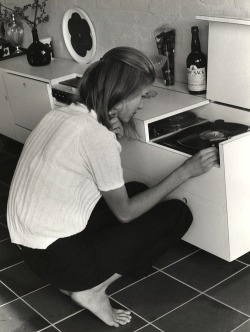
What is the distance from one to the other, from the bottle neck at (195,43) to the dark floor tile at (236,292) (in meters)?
0.96

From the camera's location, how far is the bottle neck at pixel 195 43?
2.51m

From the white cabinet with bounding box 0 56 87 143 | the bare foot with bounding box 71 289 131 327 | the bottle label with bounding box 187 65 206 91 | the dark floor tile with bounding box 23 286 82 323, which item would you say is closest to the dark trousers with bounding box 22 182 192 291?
the bare foot with bounding box 71 289 131 327

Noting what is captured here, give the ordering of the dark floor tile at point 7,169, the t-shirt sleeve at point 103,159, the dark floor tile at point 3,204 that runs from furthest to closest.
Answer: the dark floor tile at point 7,169
the dark floor tile at point 3,204
the t-shirt sleeve at point 103,159

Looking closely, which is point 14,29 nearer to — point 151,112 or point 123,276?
point 151,112

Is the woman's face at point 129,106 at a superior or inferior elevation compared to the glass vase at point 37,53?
superior

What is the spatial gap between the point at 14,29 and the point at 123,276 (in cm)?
218

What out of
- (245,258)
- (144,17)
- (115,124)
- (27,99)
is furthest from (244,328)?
(27,99)

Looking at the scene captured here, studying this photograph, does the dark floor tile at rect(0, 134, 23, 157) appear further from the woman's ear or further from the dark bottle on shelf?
the woman's ear

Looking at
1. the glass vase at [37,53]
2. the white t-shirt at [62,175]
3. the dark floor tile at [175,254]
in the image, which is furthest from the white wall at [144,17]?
the white t-shirt at [62,175]

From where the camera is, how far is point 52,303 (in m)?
2.21

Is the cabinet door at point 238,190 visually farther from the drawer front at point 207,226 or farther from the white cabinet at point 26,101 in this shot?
the white cabinet at point 26,101

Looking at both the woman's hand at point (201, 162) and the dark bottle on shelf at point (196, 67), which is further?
the dark bottle on shelf at point (196, 67)

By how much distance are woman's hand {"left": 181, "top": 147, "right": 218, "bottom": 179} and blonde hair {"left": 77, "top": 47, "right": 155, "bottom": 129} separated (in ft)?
1.10

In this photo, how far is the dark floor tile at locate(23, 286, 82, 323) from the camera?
2139mm
